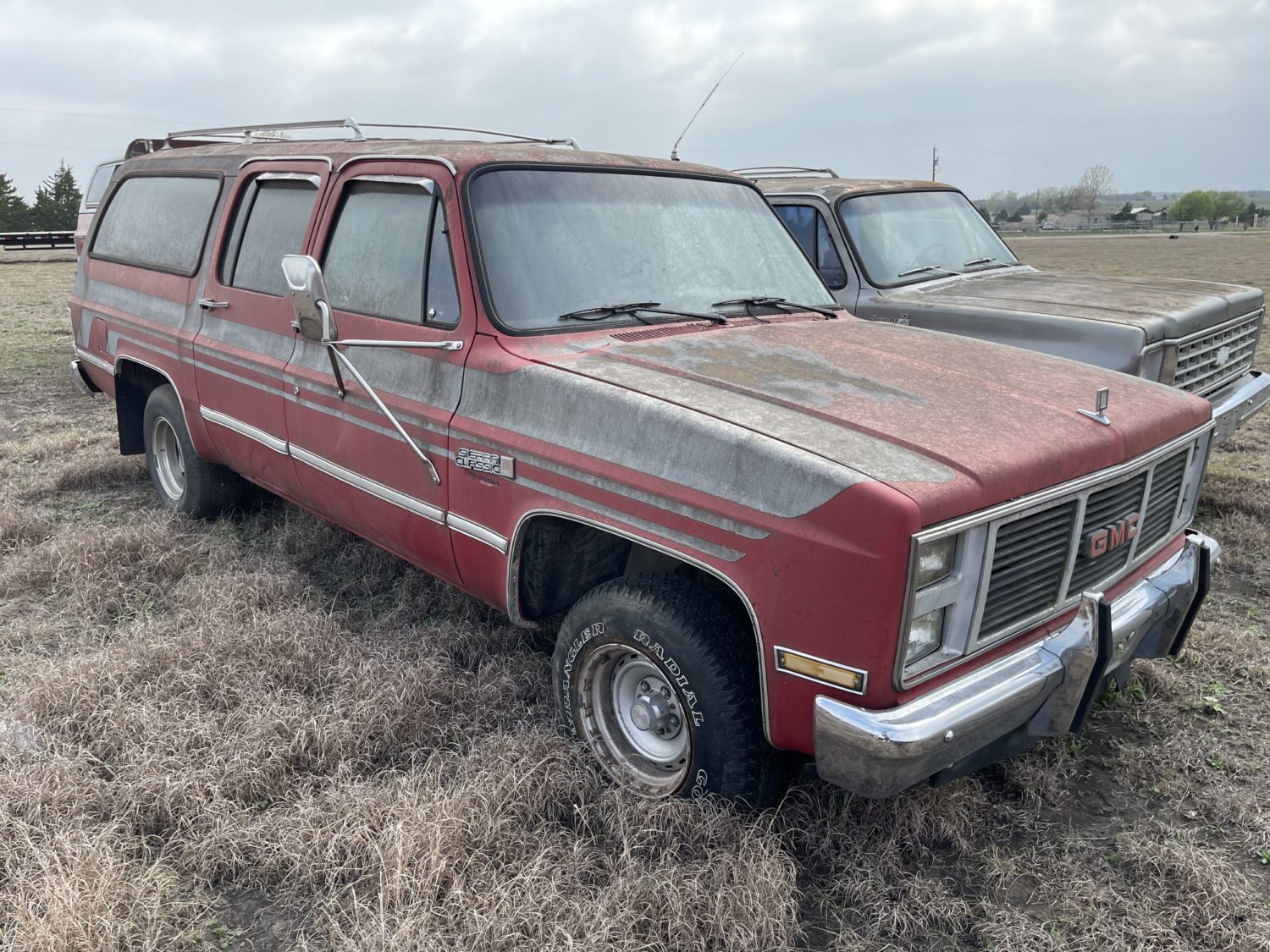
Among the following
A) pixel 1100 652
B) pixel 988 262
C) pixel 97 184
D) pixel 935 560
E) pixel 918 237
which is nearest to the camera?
pixel 935 560

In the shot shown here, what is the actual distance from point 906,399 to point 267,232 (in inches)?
116

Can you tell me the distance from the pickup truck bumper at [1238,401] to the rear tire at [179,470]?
17.1 feet

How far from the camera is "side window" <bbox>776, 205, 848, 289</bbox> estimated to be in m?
6.36

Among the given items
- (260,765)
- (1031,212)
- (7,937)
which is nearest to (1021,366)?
(260,765)

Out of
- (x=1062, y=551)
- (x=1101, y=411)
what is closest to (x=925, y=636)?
(x=1062, y=551)

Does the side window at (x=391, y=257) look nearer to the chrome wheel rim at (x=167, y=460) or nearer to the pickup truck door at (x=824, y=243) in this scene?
the chrome wheel rim at (x=167, y=460)

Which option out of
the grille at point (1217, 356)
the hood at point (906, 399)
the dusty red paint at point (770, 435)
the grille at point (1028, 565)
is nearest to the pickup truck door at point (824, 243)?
the grille at point (1217, 356)

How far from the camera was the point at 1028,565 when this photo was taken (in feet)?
8.87

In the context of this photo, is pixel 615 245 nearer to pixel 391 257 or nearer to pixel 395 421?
pixel 391 257

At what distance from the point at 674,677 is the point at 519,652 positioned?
53.3 inches

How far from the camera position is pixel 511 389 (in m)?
3.17

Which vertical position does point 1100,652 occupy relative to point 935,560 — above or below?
below

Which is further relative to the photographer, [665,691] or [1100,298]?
[1100,298]

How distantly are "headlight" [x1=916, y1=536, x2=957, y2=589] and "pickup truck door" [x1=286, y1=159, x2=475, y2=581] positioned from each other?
1649 millimetres
